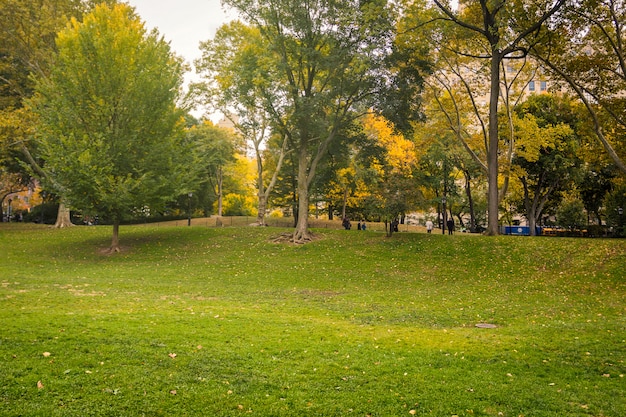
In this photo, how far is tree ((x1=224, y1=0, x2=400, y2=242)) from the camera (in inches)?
1001

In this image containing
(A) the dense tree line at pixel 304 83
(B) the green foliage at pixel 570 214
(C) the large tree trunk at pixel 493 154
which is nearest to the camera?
(A) the dense tree line at pixel 304 83

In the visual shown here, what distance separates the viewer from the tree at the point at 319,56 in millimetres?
25422

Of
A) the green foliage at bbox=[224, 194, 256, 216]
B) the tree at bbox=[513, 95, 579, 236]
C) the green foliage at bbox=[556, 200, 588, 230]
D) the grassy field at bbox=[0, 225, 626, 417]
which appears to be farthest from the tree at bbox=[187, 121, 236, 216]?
the green foliage at bbox=[556, 200, 588, 230]

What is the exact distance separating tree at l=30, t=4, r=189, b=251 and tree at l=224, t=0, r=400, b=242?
6.41m

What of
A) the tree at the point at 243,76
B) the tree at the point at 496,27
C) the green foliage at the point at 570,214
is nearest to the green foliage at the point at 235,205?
the tree at the point at 243,76

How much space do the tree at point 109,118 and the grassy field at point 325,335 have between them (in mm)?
4330

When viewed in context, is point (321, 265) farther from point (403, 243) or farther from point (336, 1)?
point (336, 1)

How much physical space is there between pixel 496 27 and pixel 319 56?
31.1 ft

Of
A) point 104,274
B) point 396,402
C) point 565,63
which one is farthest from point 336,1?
point 396,402

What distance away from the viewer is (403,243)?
26.6 metres

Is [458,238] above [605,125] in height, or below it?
below

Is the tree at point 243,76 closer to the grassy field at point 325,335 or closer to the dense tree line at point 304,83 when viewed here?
the dense tree line at point 304,83

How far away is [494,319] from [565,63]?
16.0m

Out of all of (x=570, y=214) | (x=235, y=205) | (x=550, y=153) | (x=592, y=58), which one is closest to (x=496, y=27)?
(x=592, y=58)
